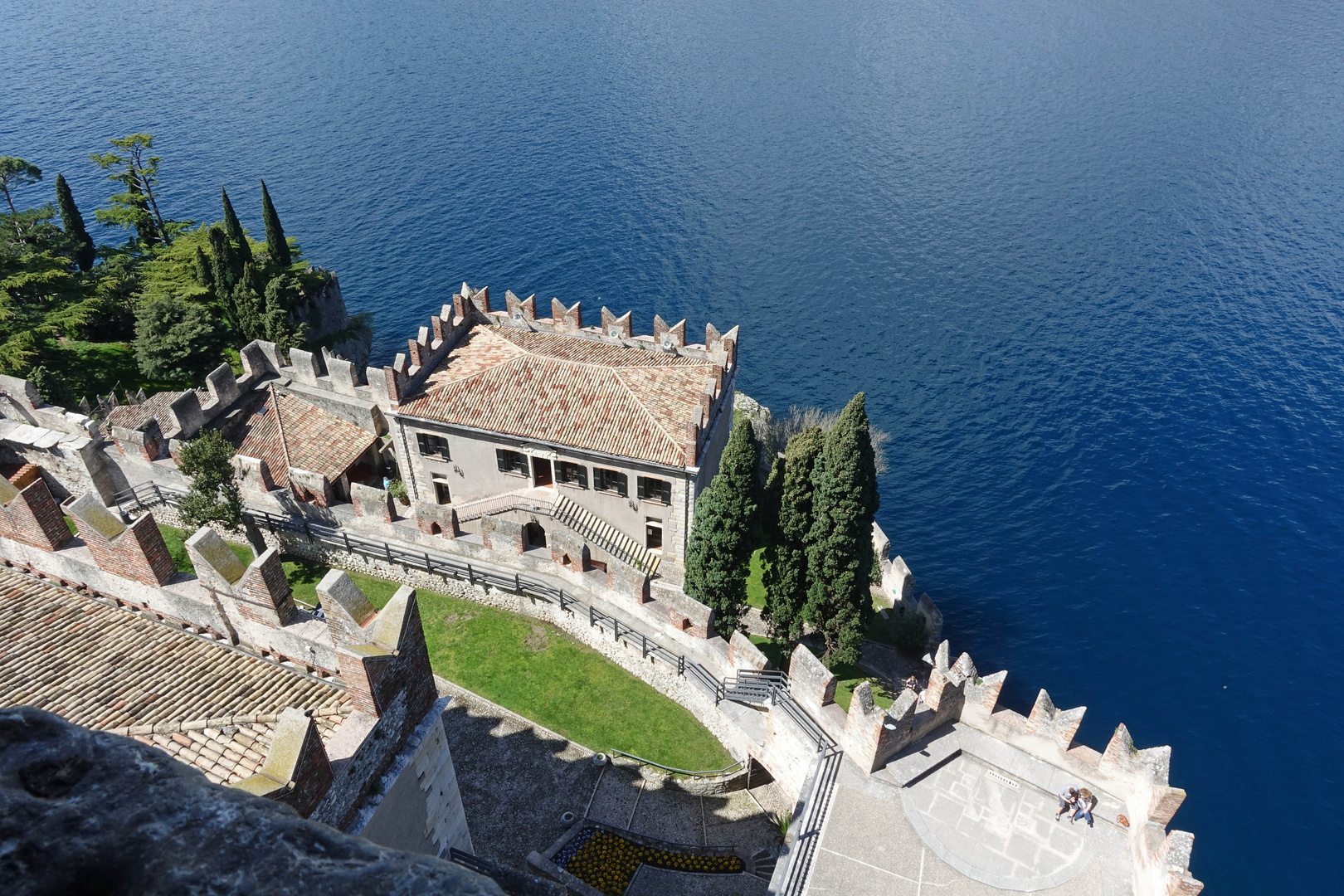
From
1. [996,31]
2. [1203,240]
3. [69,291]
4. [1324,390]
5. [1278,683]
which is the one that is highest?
[996,31]

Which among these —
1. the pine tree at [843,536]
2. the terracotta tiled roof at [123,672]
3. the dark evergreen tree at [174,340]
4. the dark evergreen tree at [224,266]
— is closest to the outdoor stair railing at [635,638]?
the pine tree at [843,536]

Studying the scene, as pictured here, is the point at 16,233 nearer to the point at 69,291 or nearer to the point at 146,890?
the point at 69,291

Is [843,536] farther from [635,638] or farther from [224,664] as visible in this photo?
[224,664]

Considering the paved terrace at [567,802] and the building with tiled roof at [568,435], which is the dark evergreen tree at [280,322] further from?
the paved terrace at [567,802]

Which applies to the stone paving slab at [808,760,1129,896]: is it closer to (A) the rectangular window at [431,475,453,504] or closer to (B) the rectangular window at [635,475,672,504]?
(B) the rectangular window at [635,475,672,504]

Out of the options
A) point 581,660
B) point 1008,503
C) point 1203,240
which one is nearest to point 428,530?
point 581,660

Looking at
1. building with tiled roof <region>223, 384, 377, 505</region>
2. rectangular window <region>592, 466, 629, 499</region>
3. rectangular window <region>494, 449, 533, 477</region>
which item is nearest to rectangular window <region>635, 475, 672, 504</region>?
rectangular window <region>592, 466, 629, 499</region>

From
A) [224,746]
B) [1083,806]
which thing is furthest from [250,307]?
[1083,806]
